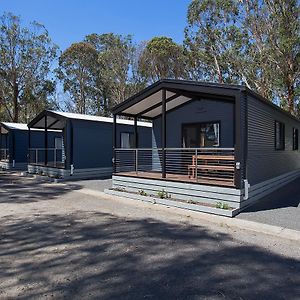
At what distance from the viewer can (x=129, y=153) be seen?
55.4 ft

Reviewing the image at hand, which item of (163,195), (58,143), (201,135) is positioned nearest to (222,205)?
(163,195)

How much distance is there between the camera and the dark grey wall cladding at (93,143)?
1488 cm

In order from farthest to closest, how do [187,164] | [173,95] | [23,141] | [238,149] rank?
[23,141] → [187,164] → [173,95] → [238,149]

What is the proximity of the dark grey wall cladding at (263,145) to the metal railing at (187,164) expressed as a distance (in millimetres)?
588

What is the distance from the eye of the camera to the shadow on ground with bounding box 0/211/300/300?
3514 millimetres

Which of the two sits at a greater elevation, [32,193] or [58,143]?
[58,143]

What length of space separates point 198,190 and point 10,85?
85.3 feet

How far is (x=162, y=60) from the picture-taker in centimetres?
2933

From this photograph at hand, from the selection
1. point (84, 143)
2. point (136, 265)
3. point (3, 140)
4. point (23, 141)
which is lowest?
point (136, 265)

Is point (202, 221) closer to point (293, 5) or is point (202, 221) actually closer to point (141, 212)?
point (141, 212)

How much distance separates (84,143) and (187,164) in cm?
580

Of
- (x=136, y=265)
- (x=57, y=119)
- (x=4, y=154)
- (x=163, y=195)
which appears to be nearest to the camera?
(x=136, y=265)

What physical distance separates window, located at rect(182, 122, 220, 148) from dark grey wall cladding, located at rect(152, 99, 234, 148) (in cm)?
17

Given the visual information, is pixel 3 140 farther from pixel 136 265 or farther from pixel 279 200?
pixel 136 265
